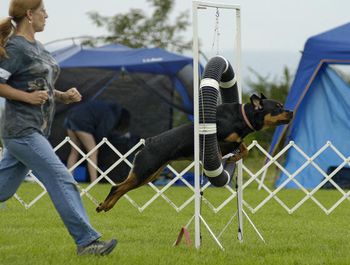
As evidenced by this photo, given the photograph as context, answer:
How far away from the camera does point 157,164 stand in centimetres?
539

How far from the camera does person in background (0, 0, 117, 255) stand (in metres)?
4.47

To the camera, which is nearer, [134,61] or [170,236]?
[170,236]

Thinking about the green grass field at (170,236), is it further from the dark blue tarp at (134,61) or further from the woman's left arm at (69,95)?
the dark blue tarp at (134,61)

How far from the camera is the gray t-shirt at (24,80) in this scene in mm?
4461


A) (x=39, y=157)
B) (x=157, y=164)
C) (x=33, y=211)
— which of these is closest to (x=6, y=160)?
(x=39, y=157)

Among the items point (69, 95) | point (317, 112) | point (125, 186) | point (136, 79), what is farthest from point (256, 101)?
point (136, 79)

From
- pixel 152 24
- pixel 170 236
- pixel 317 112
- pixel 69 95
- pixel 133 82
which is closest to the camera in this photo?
pixel 69 95

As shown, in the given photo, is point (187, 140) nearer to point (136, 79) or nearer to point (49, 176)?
point (49, 176)

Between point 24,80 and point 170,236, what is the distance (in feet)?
6.63

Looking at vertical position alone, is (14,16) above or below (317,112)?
above

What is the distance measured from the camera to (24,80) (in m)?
4.56

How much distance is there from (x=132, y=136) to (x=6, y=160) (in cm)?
877

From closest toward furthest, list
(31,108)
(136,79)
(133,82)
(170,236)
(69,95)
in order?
(31,108) < (69,95) < (170,236) < (136,79) < (133,82)

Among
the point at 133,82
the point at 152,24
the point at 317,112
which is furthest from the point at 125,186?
the point at 152,24
